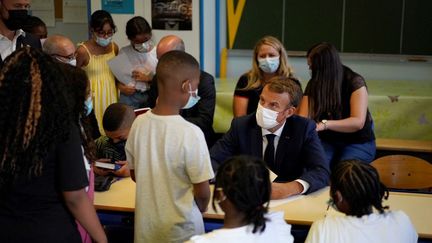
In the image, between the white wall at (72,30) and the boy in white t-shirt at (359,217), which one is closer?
the boy in white t-shirt at (359,217)

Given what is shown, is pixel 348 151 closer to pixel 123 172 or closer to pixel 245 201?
pixel 123 172

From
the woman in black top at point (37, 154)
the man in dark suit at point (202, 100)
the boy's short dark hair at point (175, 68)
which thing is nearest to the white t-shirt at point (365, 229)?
the boy's short dark hair at point (175, 68)

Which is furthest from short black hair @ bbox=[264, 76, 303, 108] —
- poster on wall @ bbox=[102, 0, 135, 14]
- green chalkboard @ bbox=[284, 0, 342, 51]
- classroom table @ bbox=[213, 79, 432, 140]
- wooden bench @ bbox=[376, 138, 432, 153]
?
poster on wall @ bbox=[102, 0, 135, 14]

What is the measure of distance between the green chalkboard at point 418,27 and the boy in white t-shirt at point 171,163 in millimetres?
3782

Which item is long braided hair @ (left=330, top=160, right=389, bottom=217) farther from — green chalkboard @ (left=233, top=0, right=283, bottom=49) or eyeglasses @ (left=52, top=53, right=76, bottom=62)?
green chalkboard @ (left=233, top=0, right=283, bottom=49)

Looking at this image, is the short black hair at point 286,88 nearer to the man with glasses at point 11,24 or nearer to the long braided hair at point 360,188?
the long braided hair at point 360,188

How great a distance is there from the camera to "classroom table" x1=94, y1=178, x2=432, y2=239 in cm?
243

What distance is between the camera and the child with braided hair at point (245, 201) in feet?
5.49

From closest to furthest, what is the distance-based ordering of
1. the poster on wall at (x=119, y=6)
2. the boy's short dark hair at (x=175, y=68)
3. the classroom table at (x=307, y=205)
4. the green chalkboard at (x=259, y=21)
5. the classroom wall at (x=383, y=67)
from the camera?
1. the boy's short dark hair at (x=175, y=68)
2. the classroom table at (x=307, y=205)
3. the classroom wall at (x=383, y=67)
4. the green chalkboard at (x=259, y=21)
5. the poster on wall at (x=119, y=6)

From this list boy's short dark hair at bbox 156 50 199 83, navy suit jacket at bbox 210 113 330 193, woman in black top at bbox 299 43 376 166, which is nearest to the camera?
boy's short dark hair at bbox 156 50 199 83

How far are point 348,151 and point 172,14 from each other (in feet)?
8.67

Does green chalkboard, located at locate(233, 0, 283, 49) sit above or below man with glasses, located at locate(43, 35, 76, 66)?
above

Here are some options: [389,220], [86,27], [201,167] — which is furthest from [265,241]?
[86,27]

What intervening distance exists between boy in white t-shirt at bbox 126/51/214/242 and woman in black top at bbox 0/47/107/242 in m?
0.36
